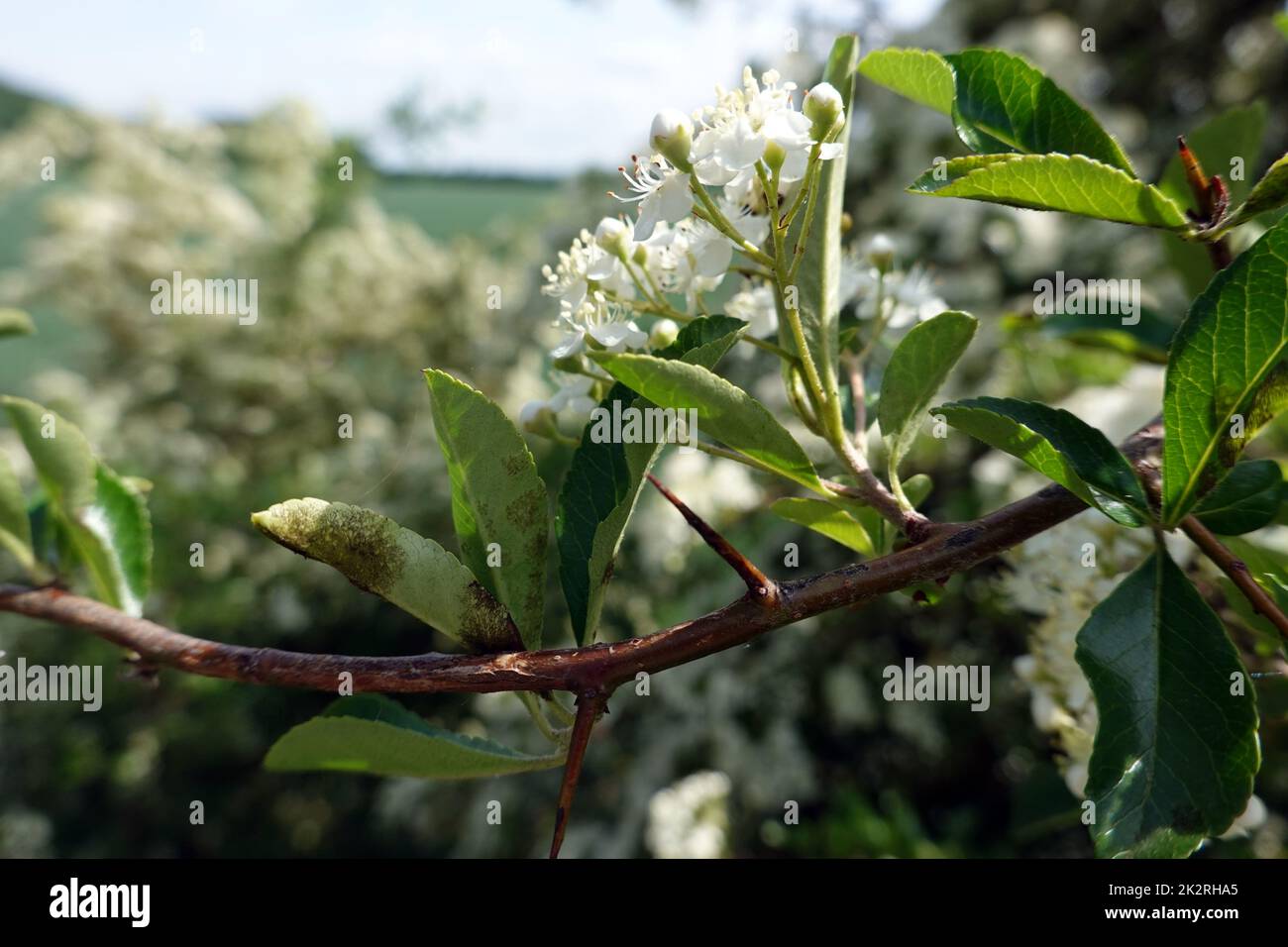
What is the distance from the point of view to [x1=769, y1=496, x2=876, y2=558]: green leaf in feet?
1.77

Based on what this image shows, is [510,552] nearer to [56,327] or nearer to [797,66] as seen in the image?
[797,66]

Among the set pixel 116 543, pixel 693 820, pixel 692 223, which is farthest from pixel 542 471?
pixel 692 223

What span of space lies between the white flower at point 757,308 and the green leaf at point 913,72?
0.16 m

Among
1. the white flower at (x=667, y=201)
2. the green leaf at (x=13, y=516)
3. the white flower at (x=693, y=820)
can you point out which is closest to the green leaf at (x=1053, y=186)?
the white flower at (x=667, y=201)

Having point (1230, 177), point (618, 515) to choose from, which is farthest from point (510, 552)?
point (1230, 177)

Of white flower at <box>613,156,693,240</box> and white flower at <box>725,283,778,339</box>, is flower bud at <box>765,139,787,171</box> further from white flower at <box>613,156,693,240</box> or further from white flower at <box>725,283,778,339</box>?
white flower at <box>725,283,778,339</box>

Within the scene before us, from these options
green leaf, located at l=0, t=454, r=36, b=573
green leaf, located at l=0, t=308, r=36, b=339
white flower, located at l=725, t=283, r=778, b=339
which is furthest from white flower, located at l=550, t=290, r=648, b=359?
green leaf, located at l=0, t=308, r=36, b=339

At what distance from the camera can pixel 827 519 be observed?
56cm

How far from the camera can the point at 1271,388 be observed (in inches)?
20.0

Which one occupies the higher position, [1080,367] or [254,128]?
[254,128]

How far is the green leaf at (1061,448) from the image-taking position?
0.48 metres

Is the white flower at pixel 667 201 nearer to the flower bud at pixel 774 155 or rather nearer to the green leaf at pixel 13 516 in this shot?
the flower bud at pixel 774 155

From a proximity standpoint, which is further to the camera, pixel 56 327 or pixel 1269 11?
pixel 56 327
